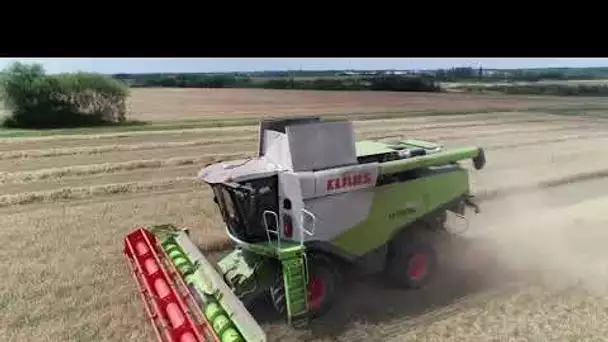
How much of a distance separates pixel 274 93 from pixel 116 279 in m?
26.0

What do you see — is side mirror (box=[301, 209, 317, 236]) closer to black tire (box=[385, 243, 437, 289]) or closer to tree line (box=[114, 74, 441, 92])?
black tire (box=[385, 243, 437, 289])

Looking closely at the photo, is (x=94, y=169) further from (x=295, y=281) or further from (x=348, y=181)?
(x=295, y=281)

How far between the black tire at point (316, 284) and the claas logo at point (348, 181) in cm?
71

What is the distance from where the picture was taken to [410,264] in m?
6.19

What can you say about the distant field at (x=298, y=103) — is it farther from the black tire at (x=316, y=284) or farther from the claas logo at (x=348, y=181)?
the black tire at (x=316, y=284)

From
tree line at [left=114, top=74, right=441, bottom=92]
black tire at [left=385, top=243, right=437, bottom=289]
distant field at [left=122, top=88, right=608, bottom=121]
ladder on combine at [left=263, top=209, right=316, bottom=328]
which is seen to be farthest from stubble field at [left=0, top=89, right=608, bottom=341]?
tree line at [left=114, top=74, right=441, bottom=92]

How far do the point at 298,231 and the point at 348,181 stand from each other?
0.70 metres

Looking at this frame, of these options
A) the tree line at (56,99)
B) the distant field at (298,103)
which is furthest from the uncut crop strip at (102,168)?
the tree line at (56,99)

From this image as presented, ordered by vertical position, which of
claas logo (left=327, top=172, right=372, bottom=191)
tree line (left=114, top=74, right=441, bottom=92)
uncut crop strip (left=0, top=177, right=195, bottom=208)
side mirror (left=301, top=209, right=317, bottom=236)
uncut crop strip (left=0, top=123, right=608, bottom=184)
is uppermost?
tree line (left=114, top=74, right=441, bottom=92)

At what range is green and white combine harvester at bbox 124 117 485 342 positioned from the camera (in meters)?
5.18

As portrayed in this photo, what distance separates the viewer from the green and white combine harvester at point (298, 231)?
5184 mm

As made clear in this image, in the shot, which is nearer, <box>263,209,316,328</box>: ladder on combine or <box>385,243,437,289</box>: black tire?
<box>263,209,316,328</box>: ladder on combine

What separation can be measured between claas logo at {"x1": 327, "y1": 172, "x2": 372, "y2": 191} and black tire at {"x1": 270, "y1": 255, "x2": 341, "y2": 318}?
2.34 ft

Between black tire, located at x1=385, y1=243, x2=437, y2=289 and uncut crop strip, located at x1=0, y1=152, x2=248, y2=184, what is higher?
uncut crop strip, located at x1=0, y1=152, x2=248, y2=184
